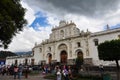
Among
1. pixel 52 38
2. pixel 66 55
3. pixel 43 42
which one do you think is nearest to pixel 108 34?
pixel 66 55

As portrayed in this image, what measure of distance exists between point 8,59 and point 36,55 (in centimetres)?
1818

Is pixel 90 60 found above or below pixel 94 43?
below

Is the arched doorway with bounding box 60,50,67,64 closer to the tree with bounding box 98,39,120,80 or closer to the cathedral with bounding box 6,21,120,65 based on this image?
the cathedral with bounding box 6,21,120,65

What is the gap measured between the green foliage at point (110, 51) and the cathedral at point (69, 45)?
15.9 metres

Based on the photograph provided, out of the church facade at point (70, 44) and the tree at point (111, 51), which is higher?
the church facade at point (70, 44)

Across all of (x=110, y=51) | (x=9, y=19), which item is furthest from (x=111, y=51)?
(x=9, y=19)

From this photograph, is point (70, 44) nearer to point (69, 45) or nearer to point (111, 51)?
point (69, 45)

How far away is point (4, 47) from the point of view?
20.0m

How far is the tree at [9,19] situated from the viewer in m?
17.0

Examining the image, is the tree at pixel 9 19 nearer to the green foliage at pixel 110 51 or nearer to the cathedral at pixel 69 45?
the green foliage at pixel 110 51

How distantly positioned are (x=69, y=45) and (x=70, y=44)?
1.44 feet

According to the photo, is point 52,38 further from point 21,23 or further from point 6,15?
point 6,15

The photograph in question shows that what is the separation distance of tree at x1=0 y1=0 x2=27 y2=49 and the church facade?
21.6 m

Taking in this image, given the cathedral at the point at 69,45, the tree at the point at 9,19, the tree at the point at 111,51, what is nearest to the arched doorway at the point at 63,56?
the cathedral at the point at 69,45
